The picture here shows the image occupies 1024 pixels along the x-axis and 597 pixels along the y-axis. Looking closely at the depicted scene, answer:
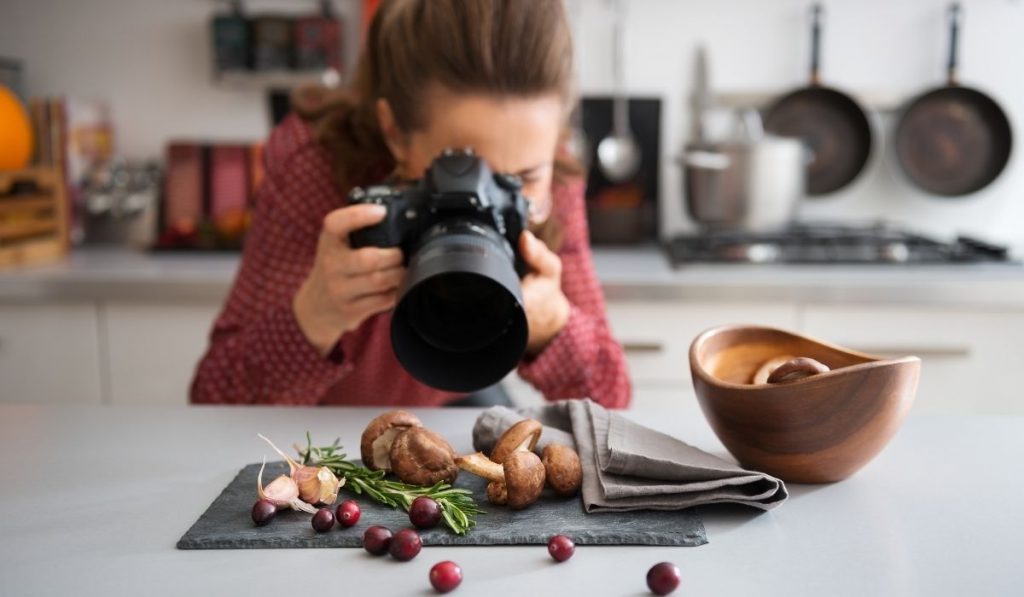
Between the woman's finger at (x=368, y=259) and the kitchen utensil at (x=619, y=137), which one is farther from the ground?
the kitchen utensil at (x=619, y=137)

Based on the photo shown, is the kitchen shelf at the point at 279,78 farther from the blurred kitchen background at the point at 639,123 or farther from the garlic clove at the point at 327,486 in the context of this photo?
the garlic clove at the point at 327,486

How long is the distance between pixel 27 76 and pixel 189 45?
1.28 feet

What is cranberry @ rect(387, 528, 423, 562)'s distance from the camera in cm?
55

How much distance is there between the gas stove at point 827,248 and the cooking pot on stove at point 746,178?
3cm

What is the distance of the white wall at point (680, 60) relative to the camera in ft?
6.70

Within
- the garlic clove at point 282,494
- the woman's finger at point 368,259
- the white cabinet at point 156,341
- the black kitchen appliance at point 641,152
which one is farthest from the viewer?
the black kitchen appliance at point 641,152

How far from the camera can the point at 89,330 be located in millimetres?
1678

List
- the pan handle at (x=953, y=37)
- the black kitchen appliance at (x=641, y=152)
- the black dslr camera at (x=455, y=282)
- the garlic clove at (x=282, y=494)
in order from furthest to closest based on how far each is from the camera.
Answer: the black kitchen appliance at (x=641, y=152)
the pan handle at (x=953, y=37)
the black dslr camera at (x=455, y=282)
the garlic clove at (x=282, y=494)

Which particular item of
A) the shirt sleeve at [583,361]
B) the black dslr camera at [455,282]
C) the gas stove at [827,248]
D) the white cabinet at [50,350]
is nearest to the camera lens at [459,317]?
the black dslr camera at [455,282]

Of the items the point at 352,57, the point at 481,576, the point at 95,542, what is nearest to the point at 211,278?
the point at 352,57

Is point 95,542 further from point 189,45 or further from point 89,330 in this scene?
point 189,45

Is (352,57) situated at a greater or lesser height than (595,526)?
greater

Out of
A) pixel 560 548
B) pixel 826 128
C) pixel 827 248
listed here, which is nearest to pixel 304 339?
pixel 560 548

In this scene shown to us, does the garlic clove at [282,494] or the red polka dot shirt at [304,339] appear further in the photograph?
the red polka dot shirt at [304,339]
